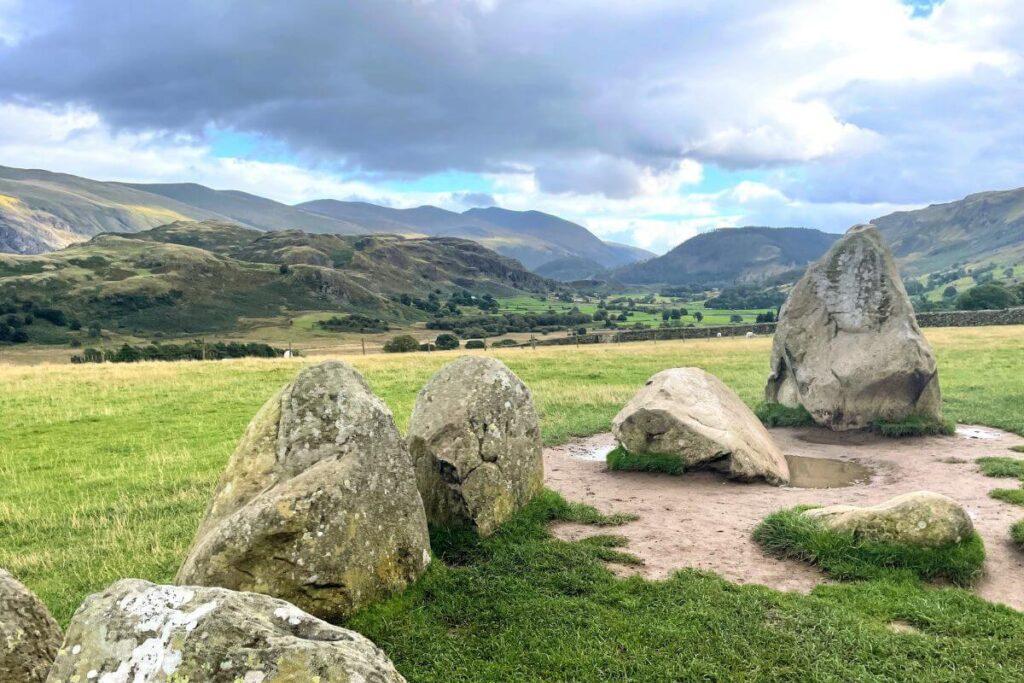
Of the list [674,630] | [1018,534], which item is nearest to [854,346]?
[1018,534]

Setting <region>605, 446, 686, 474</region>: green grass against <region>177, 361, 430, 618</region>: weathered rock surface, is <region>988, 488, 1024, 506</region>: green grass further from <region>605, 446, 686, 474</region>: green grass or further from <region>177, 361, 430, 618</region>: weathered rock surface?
<region>177, 361, 430, 618</region>: weathered rock surface

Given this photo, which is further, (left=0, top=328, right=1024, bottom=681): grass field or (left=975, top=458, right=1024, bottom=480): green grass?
(left=975, top=458, right=1024, bottom=480): green grass

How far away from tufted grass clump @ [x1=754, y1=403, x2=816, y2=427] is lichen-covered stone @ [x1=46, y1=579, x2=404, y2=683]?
63.4 ft

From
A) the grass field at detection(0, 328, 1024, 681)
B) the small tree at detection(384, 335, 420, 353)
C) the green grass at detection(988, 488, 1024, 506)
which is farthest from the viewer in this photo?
the small tree at detection(384, 335, 420, 353)

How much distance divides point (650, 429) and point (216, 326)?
5732 inches

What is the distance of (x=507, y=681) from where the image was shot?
22.9ft

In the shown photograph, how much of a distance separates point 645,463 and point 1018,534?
6875 millimetres

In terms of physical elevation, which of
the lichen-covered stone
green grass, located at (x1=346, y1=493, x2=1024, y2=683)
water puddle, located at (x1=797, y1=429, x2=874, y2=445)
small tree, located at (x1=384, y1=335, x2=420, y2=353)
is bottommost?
small tree, located at (x1=384, y1=335, x2=420, y2=353)

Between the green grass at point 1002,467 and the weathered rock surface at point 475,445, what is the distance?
33.1 feet

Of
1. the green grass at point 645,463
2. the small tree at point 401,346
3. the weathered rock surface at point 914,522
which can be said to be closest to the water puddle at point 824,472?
the green grass at point 645,463

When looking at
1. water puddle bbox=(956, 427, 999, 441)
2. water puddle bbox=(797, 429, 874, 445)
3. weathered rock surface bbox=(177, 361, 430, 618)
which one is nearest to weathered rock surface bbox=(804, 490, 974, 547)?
weathered rock surface bbox=(177, 361, 430, 618)

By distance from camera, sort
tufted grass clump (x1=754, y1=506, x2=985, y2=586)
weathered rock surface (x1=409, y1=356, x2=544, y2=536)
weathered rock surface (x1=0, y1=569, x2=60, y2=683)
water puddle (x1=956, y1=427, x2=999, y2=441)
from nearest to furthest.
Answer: weathered rock surface (x1=0, y1=569, x2=60, y2=683)
tufted grass clump (x1=754, y1=506, x2=985, y2=586)
weathered rock surface (x1=409, y1=356, x2=544, y2=536)
water puddle (x1=956, y1=427, x2=999, y2=441)

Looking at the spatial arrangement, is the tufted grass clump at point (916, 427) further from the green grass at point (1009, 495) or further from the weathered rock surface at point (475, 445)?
the weathered rock surface at point (475, 445)

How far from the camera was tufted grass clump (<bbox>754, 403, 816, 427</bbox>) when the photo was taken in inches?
A: 834
